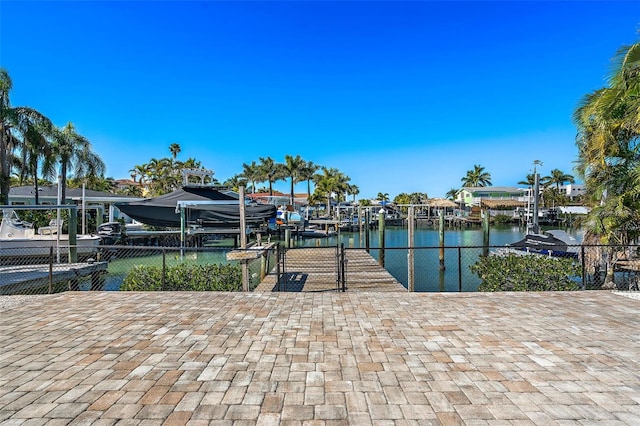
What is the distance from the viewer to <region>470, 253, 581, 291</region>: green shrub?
26.3 ft

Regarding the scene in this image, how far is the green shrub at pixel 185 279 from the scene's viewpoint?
26.7ft

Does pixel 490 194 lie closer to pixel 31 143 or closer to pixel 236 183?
pixel 236 183

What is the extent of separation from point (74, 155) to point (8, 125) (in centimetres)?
792

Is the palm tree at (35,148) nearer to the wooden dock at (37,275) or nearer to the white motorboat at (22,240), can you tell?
the white motorboat at (22,240)

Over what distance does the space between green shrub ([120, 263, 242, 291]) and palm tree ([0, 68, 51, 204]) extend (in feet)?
37.1

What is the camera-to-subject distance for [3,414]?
2.71 meters

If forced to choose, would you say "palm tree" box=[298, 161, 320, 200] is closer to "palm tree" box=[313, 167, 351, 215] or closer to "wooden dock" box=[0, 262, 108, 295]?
"palm tree" box=[313, 167, 351, 215]

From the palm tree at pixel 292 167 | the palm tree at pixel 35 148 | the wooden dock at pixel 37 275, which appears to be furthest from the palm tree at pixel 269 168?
the wooden dock at pixel 37 275

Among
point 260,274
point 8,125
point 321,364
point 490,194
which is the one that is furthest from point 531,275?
→ point 490,194

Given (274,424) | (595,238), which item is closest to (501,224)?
(595,238)

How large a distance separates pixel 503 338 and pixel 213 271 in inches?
257

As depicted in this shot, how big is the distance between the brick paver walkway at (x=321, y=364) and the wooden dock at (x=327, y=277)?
136 inches

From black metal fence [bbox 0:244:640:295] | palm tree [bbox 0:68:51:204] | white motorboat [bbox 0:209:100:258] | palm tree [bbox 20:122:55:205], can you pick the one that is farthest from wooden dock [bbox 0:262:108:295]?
palm tree [bbox 20:122:55:205]

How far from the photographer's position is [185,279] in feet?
27.1
